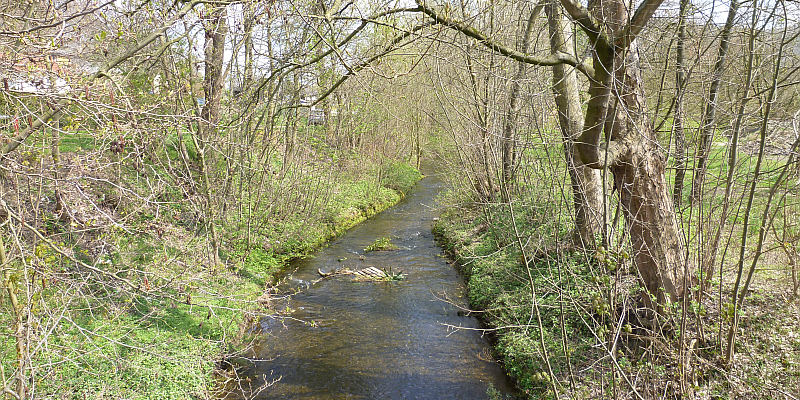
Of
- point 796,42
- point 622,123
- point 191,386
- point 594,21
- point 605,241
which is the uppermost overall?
point 594,21

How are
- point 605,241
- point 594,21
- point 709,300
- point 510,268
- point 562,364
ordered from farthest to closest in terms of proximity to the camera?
point 510,268, point 562,364, point 709,300, point 594,21, point 605,241

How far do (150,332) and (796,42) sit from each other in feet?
23.8

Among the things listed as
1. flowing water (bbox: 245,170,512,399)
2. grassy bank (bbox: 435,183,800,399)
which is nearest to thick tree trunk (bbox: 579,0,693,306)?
Result: grassy bank (bbox: 435,183,800,399)

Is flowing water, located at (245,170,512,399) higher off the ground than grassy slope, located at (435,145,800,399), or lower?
lower

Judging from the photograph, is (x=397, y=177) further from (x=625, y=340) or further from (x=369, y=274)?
(x=625, y=340)

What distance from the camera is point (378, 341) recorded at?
24.2ft

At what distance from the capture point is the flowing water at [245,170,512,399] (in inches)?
241

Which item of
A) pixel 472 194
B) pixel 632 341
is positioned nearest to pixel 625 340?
pixel 632 341

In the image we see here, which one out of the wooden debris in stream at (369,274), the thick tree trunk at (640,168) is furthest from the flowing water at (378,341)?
the thick tree trunk at (640,168)

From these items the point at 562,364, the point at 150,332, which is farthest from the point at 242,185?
the point at 562,364

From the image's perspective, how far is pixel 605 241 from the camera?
3365mm

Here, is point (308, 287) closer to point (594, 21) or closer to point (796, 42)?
point (594, 21)

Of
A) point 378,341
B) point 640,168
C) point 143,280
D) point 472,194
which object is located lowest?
point 378,341

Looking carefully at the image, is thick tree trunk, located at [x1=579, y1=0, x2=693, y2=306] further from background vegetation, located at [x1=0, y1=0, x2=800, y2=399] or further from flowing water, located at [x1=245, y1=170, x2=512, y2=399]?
flowing water, located at [x1=245, y1=170, x2=512, y2=399]
